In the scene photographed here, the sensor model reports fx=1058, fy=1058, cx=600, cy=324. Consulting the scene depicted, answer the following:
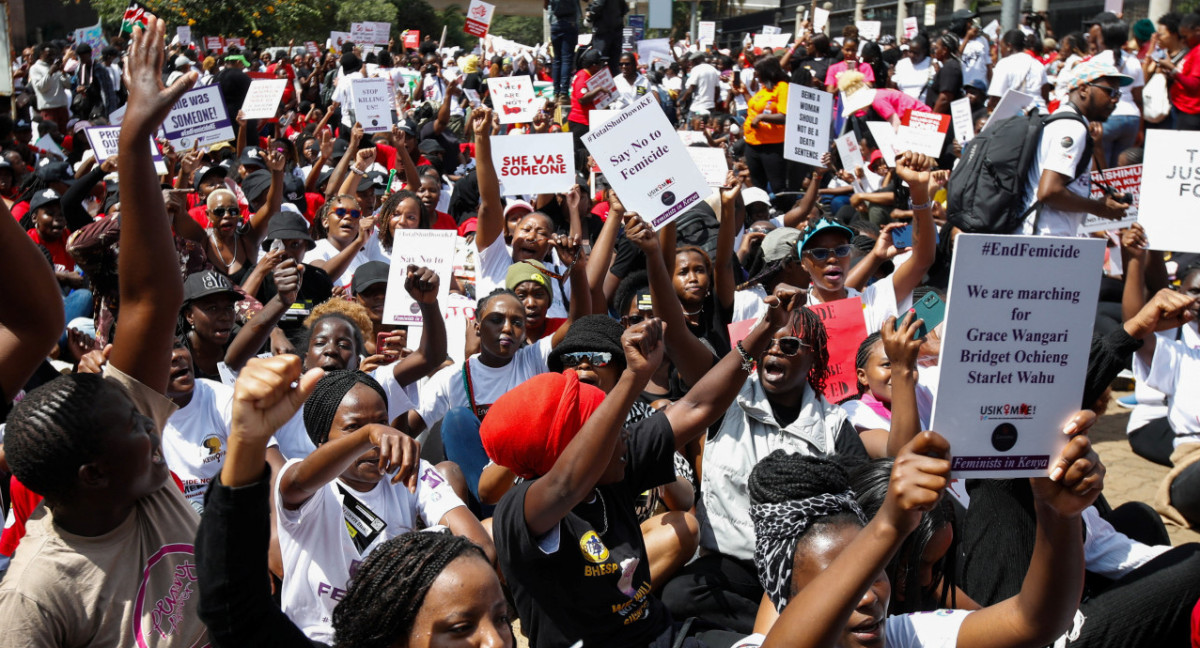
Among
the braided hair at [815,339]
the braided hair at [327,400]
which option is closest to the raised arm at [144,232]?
the braided hair at [327,400]

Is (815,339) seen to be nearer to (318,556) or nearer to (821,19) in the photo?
(318,556)

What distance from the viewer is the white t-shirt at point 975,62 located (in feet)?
47.5

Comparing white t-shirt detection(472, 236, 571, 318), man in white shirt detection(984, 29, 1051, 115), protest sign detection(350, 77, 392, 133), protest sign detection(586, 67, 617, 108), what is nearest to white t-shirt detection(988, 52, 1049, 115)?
man in white shirt detection(984, 29, 1051, 115)

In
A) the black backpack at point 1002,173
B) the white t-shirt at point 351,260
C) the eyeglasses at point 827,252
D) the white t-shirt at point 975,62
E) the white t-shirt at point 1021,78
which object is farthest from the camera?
the white t-shirt at point 975,62

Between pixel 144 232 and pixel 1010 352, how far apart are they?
1.80m

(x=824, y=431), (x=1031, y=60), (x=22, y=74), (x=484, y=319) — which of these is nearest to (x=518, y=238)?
(x=484, y=319)

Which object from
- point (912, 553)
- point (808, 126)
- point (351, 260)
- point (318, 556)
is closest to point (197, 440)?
point (318, 556)

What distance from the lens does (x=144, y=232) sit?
2205mm

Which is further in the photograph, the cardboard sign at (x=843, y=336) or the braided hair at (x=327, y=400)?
the cardboard sign at (x=843, y=336)

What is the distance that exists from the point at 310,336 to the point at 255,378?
3207mm

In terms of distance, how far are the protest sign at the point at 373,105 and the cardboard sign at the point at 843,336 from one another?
7.13 m

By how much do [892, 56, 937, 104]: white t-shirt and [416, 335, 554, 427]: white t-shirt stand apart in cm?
1125

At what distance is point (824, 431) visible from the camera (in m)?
4.00

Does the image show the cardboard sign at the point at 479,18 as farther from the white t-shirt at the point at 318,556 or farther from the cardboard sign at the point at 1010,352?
the cardboard sign at the point at 1010,352
